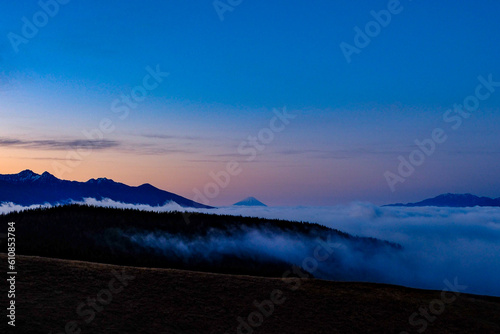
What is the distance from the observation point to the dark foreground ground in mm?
10977

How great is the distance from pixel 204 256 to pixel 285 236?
1250 cm

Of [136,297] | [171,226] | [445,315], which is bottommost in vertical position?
[445,315]

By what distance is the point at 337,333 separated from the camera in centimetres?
1140

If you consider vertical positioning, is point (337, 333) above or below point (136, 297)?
below

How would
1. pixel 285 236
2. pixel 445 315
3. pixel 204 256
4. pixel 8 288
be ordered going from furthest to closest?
pixel 285 236 < pixel 204 256 < pixel 445 315 < pixel 8 288

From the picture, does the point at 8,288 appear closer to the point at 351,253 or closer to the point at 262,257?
the point at 262,257

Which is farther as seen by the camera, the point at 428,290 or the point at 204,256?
the point at 204,256

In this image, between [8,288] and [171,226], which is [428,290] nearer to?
[8,288]

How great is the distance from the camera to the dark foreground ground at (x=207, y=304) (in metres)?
11.0

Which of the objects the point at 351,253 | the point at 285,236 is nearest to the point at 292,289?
the point at 285,236

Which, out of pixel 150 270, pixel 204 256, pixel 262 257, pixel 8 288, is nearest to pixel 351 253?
pixel 262 257

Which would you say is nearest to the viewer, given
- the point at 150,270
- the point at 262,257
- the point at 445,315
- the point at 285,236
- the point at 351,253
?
the point at 445,315

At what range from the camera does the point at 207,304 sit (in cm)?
1252

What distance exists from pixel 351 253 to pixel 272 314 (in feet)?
126
